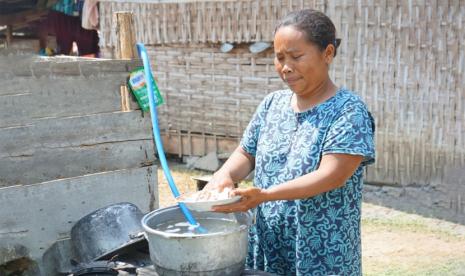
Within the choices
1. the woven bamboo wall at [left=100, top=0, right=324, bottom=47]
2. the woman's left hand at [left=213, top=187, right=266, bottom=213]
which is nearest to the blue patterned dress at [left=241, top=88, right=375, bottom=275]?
the woman's left hand at [left=213, top=187, right=266, bottom=213]

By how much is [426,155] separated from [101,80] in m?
3.50

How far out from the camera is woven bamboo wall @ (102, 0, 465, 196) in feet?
18.9

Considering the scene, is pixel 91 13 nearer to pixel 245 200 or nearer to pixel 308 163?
pixel 308 163

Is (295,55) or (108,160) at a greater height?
(295,55)

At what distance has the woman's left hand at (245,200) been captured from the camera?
200cm

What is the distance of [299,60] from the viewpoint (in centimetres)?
220

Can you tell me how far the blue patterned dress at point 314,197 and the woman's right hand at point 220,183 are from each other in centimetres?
14

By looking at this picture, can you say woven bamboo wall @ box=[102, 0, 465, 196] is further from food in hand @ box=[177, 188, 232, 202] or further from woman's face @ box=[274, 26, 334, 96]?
food in hand @ box=[177, 188, 232, 202]

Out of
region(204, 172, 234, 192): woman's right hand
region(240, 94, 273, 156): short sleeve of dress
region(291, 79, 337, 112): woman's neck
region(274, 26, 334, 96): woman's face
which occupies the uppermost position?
region(274, 26, 334, 96): woman's face

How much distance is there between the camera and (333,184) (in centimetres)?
214

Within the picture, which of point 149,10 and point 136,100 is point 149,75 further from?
point 149,10

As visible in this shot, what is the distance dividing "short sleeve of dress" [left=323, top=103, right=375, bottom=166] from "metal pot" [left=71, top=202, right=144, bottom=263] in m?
0.93

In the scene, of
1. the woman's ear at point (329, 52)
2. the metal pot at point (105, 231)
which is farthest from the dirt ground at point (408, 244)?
the woman's ear at point (329, 52)

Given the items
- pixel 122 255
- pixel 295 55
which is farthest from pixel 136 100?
pixel 295 55
